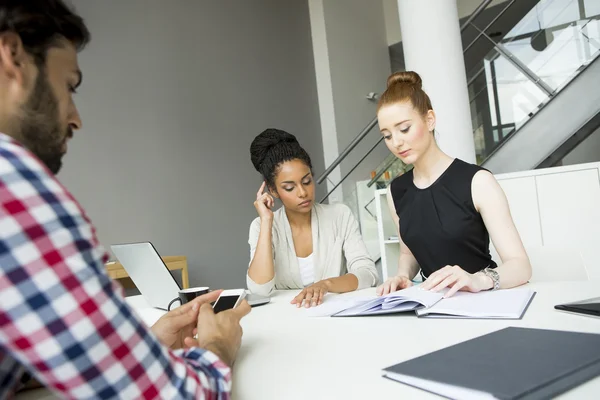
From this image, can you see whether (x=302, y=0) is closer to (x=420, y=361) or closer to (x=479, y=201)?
(x=479, y=201)

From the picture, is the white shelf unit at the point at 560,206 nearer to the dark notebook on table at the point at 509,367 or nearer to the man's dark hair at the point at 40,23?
the dark notebook on table at the point at 509,367

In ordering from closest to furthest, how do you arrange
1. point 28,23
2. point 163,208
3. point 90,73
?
point 28,23
point 90,73
point 163,208

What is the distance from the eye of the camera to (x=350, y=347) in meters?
0.85

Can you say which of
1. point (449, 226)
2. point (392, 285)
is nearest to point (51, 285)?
point (392, 285)

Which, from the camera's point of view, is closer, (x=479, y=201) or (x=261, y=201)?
(x=479, y=201)

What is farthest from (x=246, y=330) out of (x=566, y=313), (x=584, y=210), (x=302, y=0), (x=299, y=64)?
(x=302, y=0)

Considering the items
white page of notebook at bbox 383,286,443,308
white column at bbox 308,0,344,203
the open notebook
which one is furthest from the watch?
white column at bbox 308,0,344,203

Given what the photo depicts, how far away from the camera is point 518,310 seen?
957mm

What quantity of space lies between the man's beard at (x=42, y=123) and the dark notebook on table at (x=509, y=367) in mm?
524

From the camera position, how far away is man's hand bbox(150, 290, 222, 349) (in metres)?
0.91

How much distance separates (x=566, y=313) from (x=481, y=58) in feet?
11.7

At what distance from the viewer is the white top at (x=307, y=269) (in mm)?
2090

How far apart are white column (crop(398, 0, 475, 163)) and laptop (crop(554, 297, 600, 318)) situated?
7.28 ft

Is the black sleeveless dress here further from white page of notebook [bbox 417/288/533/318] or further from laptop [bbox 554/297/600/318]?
laptop [bbox 554/297/600/318]
